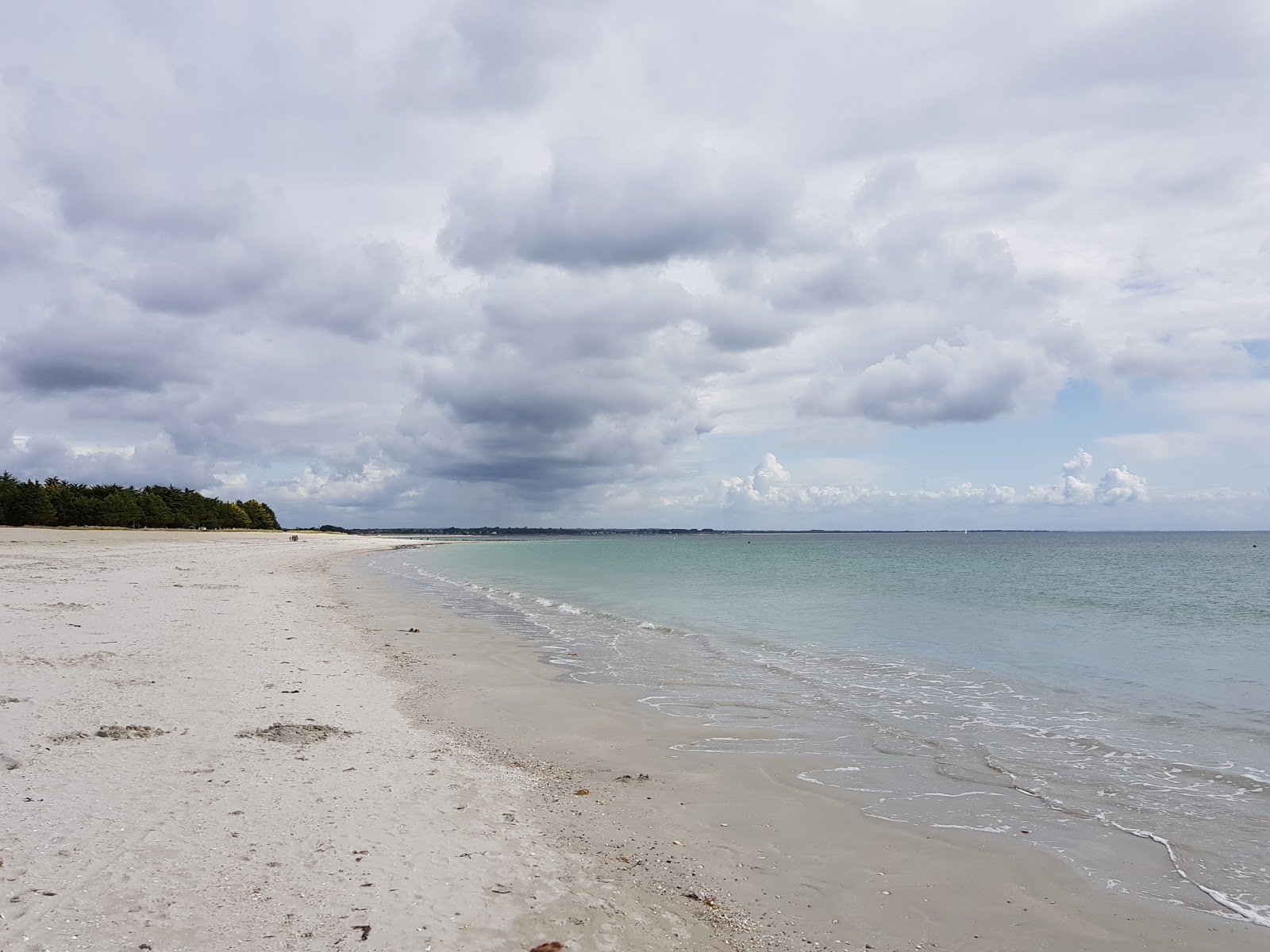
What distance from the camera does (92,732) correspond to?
848 centimetres

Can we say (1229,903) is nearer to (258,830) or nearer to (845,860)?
(845,860)

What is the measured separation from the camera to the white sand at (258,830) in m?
4.80

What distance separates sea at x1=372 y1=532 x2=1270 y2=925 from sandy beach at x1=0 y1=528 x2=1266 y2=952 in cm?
100

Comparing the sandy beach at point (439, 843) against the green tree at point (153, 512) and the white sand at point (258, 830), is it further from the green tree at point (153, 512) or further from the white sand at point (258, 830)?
the green tree at point (153, 512)

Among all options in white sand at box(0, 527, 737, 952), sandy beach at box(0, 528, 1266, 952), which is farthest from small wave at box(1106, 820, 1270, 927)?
white sand at box(0, 527, 737, 952)

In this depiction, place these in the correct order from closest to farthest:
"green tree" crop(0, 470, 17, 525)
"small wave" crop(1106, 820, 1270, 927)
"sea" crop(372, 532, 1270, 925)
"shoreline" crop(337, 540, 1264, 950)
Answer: "shoreline" crop(337, 540, 1264, 950) → "small wave" crop(1106, 820, 1270, 927) → "sea" crop(372, 532, 1270, 925) → "green tree" crop(0, 470, 17, 525)

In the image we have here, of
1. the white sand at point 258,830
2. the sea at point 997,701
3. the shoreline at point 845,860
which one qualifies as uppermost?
the white sand at point 258,830

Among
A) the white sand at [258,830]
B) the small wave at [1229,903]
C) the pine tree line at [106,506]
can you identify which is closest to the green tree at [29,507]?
the pine tree line at [106,506]

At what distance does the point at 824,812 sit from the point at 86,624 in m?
16.6

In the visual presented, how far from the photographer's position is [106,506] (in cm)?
10788

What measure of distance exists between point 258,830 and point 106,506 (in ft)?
413

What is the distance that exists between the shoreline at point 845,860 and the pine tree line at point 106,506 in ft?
379

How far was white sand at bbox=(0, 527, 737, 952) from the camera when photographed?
480cm

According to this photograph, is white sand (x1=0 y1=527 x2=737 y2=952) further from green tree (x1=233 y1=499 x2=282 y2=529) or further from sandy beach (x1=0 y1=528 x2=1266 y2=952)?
green tree (x1=233 y1=499 x2=282 y2=529)
